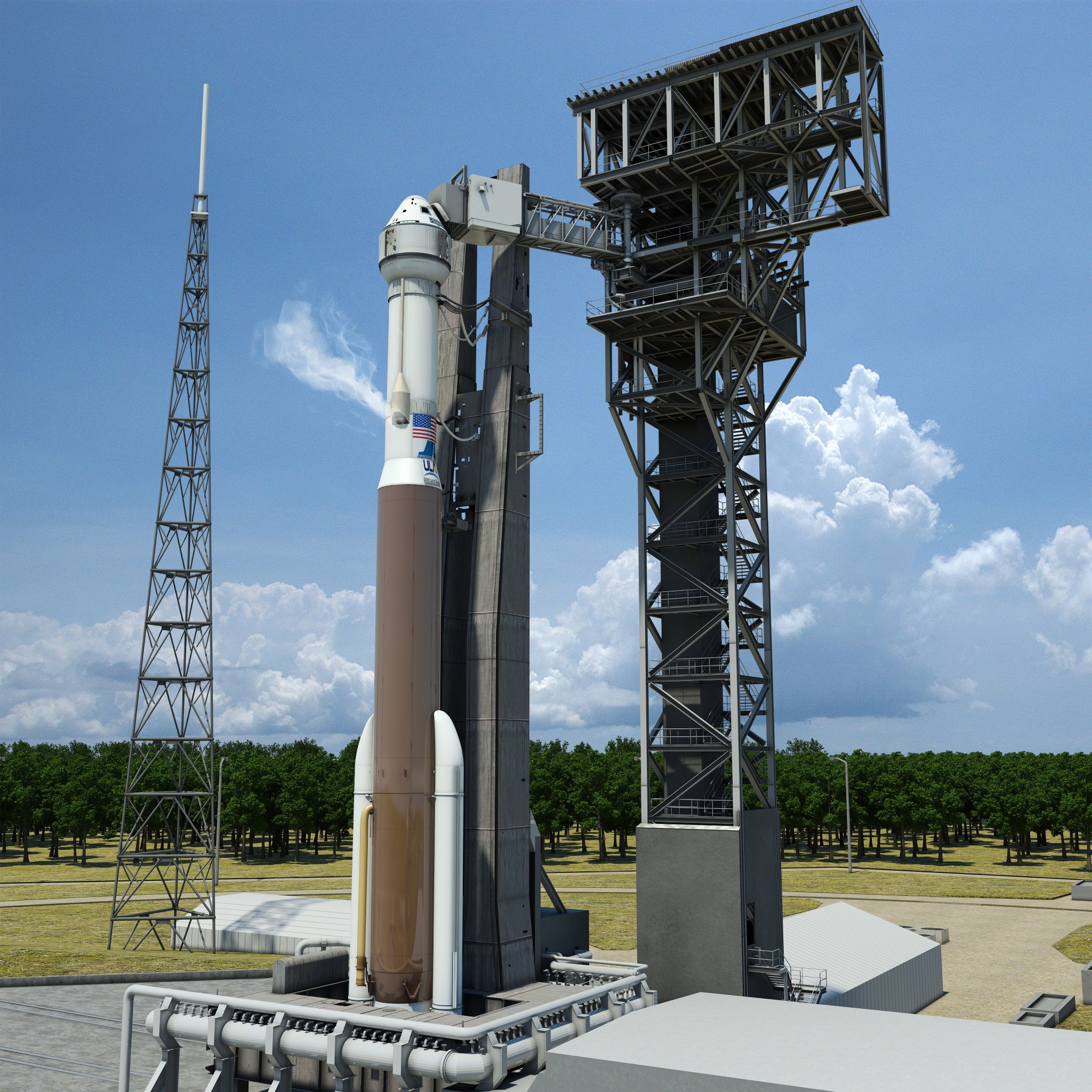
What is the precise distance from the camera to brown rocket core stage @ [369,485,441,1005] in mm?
30484

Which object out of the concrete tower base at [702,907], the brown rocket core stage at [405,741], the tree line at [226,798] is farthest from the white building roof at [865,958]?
the tree line at [226,798]

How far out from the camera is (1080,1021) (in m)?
39.9

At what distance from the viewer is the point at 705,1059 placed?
21.4m

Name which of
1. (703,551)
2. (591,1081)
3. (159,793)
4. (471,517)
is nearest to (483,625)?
(471,517)

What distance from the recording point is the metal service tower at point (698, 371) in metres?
36.5

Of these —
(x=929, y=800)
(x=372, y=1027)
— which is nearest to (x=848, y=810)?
(x=929, y=800)

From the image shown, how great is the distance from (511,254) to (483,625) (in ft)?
44.5

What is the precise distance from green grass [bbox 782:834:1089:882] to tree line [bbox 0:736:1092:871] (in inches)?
45.0

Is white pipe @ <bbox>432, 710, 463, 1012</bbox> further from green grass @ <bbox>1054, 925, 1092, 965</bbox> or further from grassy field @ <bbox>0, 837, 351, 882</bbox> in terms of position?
grassy field @ <bbox>0, 837, 351, 882</bbox>

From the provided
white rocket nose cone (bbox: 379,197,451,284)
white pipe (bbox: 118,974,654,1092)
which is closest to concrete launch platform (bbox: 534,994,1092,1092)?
white pipe (bbox: 118,974,654,1092)

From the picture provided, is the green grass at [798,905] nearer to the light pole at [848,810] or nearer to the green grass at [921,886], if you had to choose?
the green grass at [921,886]

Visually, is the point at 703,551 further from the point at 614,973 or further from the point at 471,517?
the point at 614,973

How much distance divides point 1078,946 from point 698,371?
4013 centimetres

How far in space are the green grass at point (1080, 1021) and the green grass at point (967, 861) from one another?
50.9 metres
